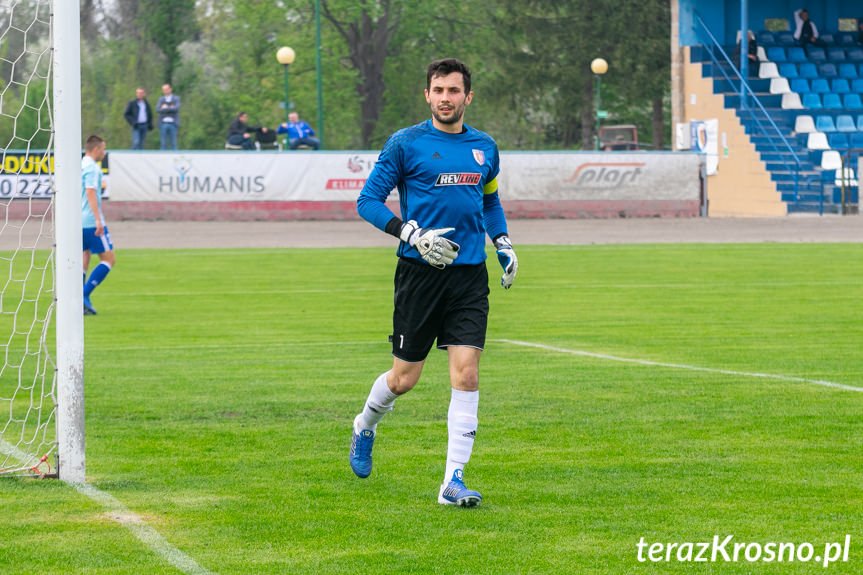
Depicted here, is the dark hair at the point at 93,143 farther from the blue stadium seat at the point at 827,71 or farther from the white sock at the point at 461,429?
the blue stadium seat at the point at 827,71

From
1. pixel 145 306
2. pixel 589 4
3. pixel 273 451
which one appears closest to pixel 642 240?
pixel 145 306

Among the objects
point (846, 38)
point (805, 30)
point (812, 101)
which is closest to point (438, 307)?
point (812, 101)

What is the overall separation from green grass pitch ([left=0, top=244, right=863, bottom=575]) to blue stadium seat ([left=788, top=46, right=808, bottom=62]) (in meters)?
30.7

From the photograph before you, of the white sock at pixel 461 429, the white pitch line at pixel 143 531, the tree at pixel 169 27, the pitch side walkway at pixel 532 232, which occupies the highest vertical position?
the tree at pixel 169 27

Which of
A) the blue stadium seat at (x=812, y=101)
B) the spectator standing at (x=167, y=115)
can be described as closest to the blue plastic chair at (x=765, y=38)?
the blue stadium seat at (x=812, y=101)

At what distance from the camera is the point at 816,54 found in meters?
46.5

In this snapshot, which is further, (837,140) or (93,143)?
(837,140)

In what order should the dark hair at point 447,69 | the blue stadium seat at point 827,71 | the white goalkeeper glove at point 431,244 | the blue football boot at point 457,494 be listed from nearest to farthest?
the blue football boot at point 457,494 < the white goalkeeper glove at point 431,244 < the dark hair at point 447,69 < the blue stadium seat at point 827,71

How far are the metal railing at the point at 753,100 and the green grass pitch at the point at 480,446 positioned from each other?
79.2ft

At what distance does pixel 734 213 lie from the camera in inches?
1663

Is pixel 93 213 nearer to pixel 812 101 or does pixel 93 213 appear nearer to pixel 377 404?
pixel 377 404

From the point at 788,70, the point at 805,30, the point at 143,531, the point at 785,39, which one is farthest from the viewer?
the point at 785,39

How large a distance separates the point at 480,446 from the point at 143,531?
260 cm

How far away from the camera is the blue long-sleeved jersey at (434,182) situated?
22.0 feet
